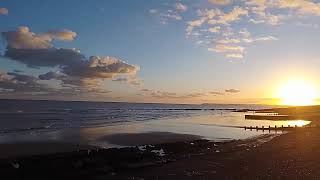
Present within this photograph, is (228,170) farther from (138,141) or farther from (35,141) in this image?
(35,141)

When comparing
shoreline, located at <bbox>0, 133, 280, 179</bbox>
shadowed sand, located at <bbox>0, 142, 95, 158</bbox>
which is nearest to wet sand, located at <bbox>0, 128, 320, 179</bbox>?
shoreline, located at <bbox>0, 133, 280, 179</bbox>

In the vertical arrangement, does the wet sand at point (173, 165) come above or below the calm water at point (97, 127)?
below

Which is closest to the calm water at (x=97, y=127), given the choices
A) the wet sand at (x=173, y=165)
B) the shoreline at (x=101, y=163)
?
the shoreline at (x=101, y=163)

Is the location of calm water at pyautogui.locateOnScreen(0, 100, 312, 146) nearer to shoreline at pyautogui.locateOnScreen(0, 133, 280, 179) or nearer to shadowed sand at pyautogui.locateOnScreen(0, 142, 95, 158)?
shadowed sand at pyautogui.locateOnScreen(0, 142, 95, 158)

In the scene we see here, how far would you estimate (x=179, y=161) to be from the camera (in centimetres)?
2591

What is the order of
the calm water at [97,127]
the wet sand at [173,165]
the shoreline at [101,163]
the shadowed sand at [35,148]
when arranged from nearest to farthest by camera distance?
the wet sand at [173,165], the shoreline at [101,163], the shadowed sand at [35,148], the calm water at [97,127]

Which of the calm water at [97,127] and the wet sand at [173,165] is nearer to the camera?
the wet sand at [173,165]

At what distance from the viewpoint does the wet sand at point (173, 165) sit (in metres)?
20.6

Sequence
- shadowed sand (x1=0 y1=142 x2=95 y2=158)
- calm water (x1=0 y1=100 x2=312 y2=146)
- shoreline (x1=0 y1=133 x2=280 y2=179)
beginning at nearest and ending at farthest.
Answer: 1. shoreline (x1=0 y1=133 x2=280 y2=179)
2. shadowed sand (x1=0 y1=142 x2=95 y2=158)
3. calm water (x1=0 y1=100 x2=312 y2=146)

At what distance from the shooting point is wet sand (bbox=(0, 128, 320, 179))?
20562 millimetres

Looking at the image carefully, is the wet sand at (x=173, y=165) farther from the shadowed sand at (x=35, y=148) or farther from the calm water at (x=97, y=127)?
the calm water at (x=97, y=127)

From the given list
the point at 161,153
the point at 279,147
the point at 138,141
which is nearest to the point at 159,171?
the point at 161,153

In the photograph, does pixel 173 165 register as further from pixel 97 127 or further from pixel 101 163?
pixel 97 127

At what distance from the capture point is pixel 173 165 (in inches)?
953
